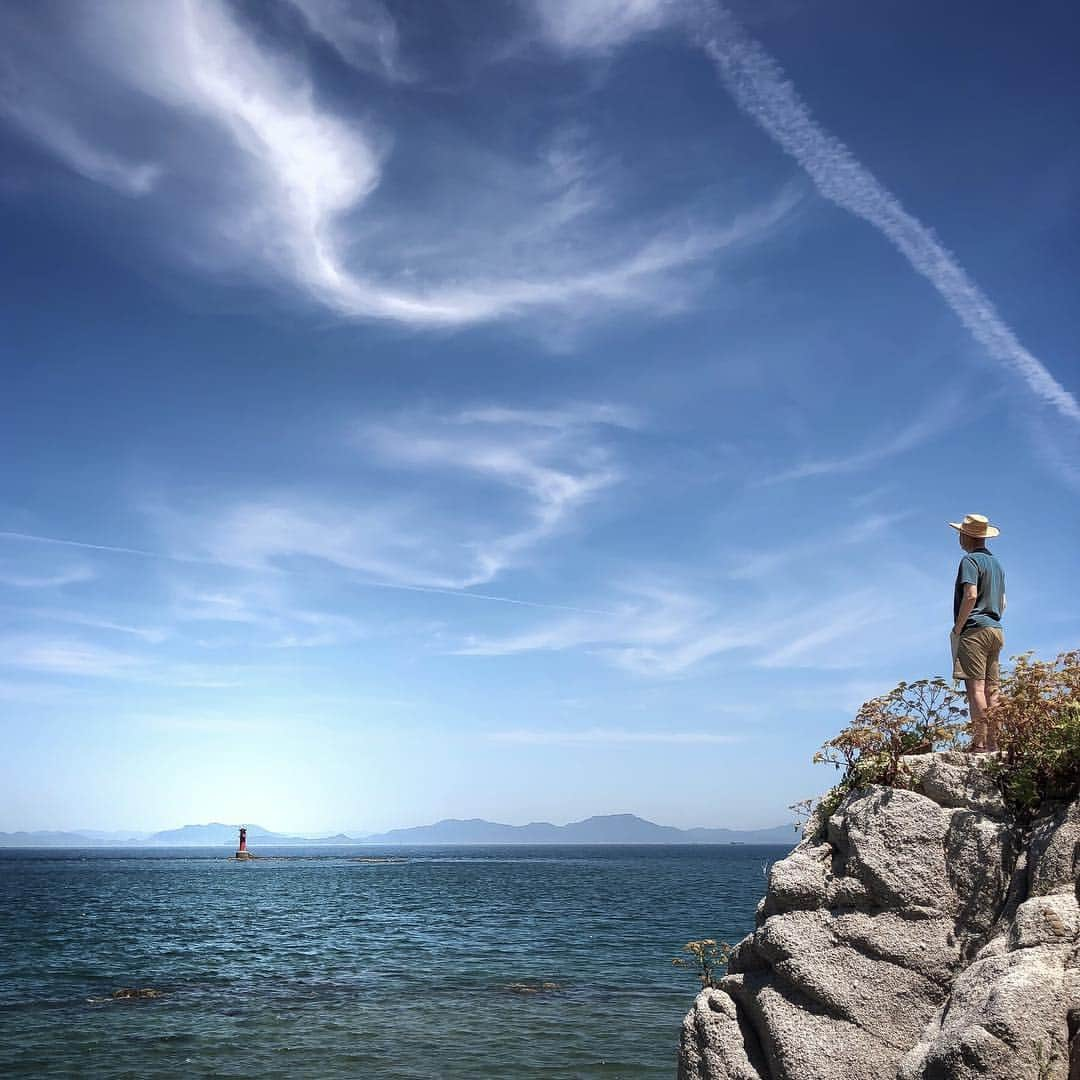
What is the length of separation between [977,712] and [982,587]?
1503 mm

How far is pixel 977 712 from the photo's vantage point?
1026cm

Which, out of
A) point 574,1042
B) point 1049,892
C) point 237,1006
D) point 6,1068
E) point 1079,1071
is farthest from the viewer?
point 237,1006

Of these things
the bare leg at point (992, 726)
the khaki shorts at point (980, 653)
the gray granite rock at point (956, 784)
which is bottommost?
the gray granite rock at point (956, 784)

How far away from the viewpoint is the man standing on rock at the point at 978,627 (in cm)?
1045

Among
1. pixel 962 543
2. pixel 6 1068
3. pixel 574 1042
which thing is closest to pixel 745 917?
pixel 574 1042

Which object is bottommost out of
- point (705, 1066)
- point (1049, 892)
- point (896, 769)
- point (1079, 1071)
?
point (705, 1066)

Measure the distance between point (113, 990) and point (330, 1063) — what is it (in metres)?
11.8

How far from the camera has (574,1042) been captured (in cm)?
1864

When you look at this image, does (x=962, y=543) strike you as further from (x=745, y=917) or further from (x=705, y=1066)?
(x=745, y=917)

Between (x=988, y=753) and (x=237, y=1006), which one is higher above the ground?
(x=988, y=753)

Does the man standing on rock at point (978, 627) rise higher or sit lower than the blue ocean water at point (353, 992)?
higher

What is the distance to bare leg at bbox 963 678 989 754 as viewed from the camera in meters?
9.88

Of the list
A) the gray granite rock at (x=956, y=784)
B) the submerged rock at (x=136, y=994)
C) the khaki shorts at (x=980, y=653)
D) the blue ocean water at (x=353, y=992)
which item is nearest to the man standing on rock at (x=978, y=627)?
the khaki shorts at (x=980, y=653)

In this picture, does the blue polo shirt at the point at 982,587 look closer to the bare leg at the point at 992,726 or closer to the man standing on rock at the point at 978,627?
the man standing on rock at the point at 978,627
